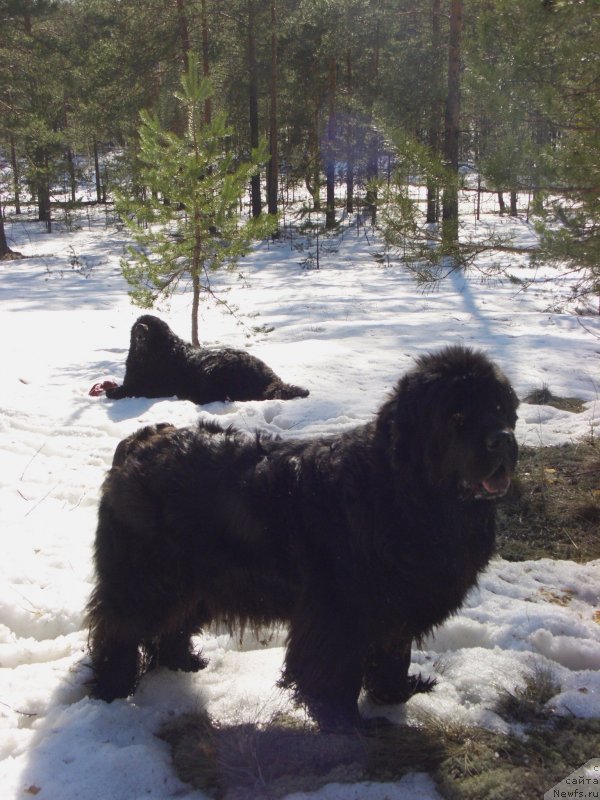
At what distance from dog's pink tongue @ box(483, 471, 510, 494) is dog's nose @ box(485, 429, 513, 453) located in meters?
0.12

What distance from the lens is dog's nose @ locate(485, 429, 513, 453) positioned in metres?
2.46

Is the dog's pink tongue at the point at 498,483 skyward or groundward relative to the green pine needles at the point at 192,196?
groundward

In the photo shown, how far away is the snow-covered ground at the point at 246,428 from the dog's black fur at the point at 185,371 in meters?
0.35

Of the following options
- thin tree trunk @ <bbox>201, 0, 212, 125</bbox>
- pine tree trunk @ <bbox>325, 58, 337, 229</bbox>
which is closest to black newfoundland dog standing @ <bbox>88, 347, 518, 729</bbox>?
thin tree trunk @ <bbox>201, 0, 212, 125</bbox>

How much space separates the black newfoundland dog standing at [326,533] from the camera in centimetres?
260

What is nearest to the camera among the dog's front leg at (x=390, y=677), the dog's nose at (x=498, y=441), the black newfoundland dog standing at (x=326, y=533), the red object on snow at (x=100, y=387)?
the dog's nose at (x=498, y=441)

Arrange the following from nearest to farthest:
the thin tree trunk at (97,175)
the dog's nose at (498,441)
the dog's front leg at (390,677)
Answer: the dog's nose at (498,441) < the dog's front leg at (390,677) < the thin tree trunk at (97,175)

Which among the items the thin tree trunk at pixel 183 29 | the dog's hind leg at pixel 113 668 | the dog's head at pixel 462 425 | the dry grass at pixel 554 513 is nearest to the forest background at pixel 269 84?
the thin tree trunk at pixel 183 29

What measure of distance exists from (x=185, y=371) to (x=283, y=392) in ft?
5.25

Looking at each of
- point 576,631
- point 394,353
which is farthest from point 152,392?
point 576,631

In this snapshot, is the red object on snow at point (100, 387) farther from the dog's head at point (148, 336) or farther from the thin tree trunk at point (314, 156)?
the thin tree trunk at point (314, 156)

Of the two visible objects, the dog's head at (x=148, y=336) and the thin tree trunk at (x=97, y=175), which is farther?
the thin tree trunk at (x=97, y=175)

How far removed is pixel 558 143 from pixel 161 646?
4532 mm

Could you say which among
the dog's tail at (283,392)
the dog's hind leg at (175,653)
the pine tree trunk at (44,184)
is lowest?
the dog's hind leg at (175,653)
